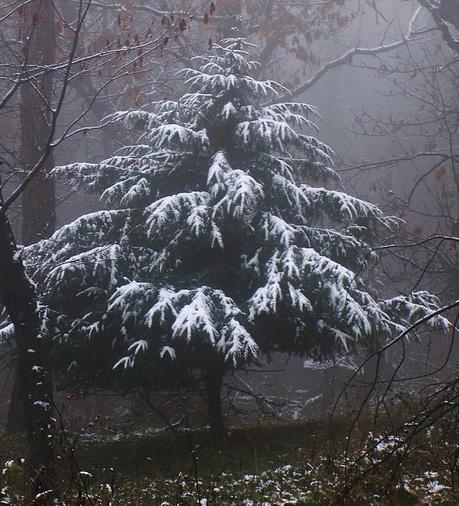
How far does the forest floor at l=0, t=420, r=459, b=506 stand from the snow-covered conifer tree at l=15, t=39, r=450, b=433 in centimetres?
102

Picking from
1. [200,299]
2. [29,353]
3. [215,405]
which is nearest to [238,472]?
[215,405]

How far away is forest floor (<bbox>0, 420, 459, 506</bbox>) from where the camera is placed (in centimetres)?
540

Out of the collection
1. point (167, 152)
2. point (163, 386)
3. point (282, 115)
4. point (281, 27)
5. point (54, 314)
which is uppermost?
point (281, 27)

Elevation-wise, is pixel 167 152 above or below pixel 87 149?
below

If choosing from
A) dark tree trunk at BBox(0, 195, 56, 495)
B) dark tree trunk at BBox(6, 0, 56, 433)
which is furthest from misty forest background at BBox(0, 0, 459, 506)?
dark tree trunk at BBox(6, 0, 56, 433)

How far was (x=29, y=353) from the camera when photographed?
18.8ft

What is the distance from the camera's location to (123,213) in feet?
27.1

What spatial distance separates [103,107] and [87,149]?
16.3 ft

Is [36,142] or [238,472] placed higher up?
[36,142]

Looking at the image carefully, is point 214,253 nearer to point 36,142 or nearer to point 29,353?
point 29,353

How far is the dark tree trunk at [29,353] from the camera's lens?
5570 mm

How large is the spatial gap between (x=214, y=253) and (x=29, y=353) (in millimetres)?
3289

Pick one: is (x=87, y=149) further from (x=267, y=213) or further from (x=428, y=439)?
(x=428, y=439)

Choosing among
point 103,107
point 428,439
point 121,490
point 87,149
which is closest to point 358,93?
point 87,149
